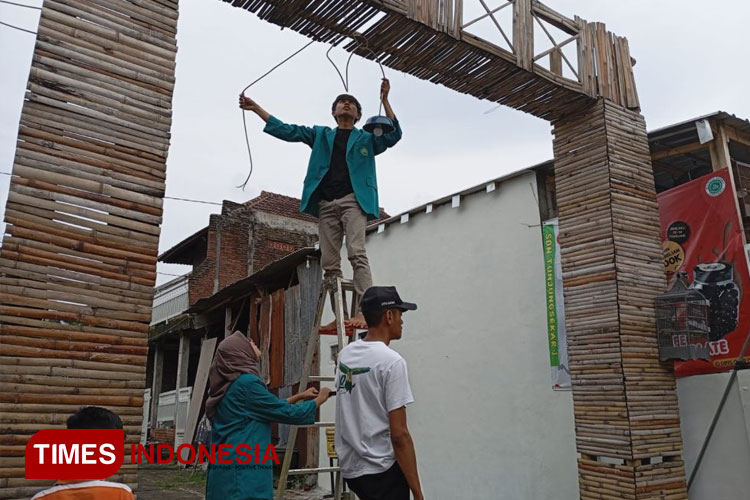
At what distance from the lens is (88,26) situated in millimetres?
3451

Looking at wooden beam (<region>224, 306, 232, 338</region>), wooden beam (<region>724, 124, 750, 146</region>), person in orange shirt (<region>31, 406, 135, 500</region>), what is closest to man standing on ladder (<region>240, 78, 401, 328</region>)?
person in orange shirt (<region>31, 406, 135, 500</region>)

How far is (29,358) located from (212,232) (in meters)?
15.7

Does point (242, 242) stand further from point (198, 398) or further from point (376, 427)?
point (376, 427)

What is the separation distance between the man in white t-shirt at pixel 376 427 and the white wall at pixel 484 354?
548cm

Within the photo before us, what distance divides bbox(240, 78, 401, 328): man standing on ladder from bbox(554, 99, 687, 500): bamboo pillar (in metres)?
2.14

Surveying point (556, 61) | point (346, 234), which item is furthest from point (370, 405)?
point (556, 61)

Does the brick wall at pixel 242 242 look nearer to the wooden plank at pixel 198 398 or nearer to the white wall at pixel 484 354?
the wooden plank at pixel 198 398

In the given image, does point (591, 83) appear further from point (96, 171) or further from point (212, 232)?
point (212, 232)

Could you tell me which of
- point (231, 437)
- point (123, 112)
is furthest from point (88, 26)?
point (231, 437)

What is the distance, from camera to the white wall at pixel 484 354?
7.98 m

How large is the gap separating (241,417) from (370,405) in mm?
838

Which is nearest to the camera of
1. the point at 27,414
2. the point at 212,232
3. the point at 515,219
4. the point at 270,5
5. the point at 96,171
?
the point at 27,414

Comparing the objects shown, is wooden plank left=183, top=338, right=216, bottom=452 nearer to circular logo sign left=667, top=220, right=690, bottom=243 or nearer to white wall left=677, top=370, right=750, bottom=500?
circular logo sign left=667, top=220, right=690, bottom=243

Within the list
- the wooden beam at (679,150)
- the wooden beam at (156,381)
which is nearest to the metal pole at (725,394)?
the wooden beam at (679,150)
